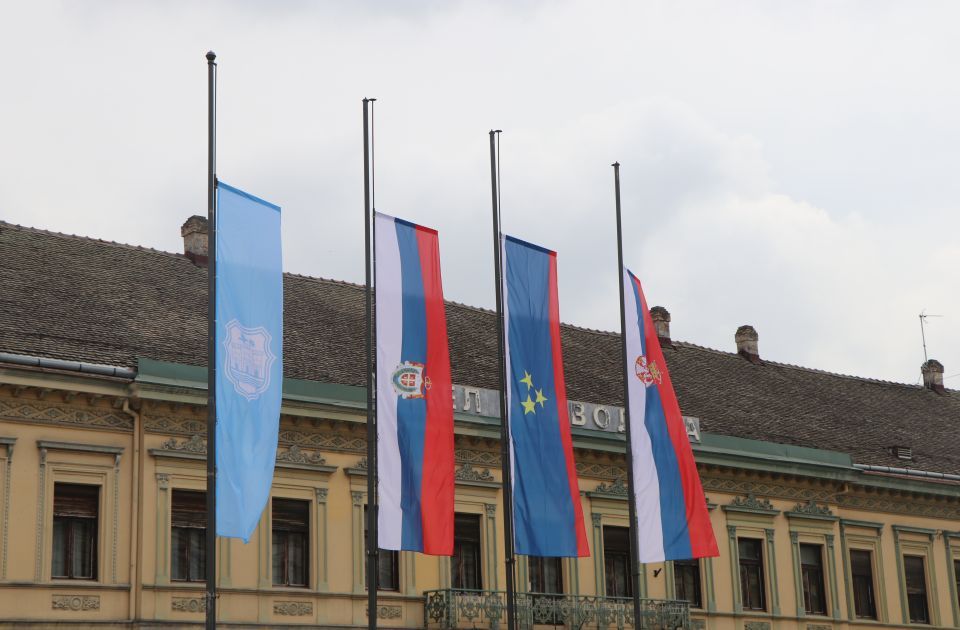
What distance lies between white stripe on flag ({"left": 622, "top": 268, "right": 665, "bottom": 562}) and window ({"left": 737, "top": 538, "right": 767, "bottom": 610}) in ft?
37.6

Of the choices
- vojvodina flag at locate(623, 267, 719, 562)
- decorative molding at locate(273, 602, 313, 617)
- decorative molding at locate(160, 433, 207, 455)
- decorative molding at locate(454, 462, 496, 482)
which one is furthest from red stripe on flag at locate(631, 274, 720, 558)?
decorative molding at locate(160, 433, 207, 455)

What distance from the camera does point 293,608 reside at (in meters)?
30.4

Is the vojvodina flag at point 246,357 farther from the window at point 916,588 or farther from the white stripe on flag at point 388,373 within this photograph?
the window at point 916,588

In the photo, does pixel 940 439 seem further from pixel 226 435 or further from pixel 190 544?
pixel 226 435

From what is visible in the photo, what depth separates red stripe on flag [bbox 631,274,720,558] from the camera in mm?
28094

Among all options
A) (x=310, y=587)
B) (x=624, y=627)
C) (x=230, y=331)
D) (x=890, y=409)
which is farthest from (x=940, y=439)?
(x=230, y=331)

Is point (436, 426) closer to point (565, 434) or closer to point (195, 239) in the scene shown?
point (565, 434)

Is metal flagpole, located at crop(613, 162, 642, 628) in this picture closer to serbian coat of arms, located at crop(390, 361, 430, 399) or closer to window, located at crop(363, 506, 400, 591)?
serbian coat of arms, located at crop(390, 361, 430, 399)

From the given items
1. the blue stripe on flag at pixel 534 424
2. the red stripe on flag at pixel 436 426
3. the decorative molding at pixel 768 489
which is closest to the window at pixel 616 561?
the decorative molding at pixel 768 489

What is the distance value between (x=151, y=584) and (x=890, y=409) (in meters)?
27.8

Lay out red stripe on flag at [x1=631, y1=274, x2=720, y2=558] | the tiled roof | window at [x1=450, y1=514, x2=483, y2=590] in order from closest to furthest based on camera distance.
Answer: red stripe on flag at [x1=631, y1=274, x2=720, y2=558] → the tiled roof → window at [x1=450, y1=514, x2=483, y2=590]

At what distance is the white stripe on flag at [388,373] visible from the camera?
76.6ft

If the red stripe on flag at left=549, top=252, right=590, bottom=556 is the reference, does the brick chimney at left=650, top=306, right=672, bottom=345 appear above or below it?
above

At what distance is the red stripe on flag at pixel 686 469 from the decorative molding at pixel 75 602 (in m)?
10.5
